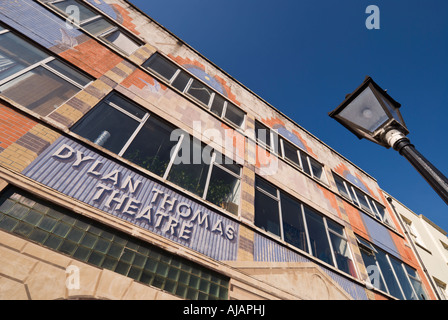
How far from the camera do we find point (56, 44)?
7.01 m

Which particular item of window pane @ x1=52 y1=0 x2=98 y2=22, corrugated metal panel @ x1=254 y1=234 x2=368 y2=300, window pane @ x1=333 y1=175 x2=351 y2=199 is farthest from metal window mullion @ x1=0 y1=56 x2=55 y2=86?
window pane @ x1=333 y1=175 x2=351 y2=199

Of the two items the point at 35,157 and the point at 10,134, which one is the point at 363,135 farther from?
the point at 10,134

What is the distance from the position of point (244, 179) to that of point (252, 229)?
6.40ft

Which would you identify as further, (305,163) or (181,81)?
(305,163)

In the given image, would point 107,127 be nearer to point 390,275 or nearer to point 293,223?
point 293,223

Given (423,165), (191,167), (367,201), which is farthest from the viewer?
(367,201)

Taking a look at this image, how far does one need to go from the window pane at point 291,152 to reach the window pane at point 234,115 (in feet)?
9.61

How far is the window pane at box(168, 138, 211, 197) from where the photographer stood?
22.9 feet

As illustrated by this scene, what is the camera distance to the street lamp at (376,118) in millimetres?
3521

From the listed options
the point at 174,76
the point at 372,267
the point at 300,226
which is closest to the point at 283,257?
the point at 300,226

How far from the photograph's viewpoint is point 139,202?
5.61 meters

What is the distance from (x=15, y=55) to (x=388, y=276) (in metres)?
15.8

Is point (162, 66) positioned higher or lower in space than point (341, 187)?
higher

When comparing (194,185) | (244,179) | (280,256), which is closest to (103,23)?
(194,185)
